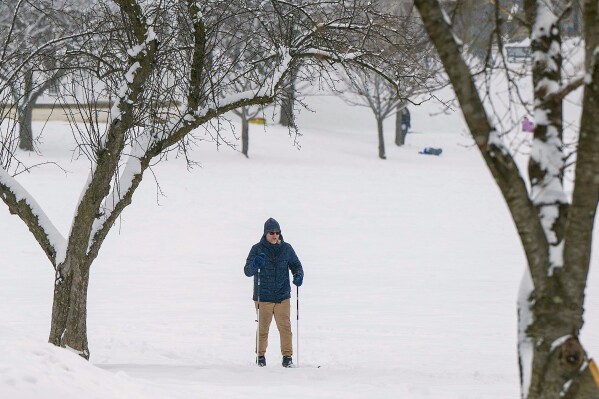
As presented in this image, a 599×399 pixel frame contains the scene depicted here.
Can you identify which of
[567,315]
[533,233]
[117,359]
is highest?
[533,233]

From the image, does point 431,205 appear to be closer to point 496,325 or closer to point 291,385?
point 496,325

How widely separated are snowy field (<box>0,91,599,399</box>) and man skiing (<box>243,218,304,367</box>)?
54cm

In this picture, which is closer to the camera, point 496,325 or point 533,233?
point 533,233

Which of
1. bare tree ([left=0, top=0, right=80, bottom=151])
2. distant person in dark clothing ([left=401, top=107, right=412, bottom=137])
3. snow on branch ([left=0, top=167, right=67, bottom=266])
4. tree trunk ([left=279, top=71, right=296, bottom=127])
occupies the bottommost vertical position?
snow on branch ([left=0, top=167, right=67, bottom=266])

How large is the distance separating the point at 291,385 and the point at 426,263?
41.0 feet

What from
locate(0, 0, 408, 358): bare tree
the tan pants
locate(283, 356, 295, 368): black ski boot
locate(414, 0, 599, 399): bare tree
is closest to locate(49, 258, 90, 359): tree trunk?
locate(0, 0, 408, 358): bare tree

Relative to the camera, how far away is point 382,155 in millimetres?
37344

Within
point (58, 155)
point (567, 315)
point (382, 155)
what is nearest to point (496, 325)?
point (567, 315)

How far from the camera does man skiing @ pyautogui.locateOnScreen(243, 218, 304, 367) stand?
11.1 m

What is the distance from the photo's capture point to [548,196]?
5297 millimetres

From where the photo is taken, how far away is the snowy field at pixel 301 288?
29.8 feet

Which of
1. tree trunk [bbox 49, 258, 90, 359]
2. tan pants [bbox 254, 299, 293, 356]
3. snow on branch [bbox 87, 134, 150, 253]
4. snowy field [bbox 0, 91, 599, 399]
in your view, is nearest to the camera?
snowy field [bbox 0, 91, 599, 399]

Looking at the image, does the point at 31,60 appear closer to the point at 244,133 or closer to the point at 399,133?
the point at 244,133

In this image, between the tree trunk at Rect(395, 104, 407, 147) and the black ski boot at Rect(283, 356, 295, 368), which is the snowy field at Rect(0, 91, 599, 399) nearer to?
the black ski boot at Rect(283, 356, 295, 368)
